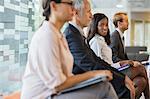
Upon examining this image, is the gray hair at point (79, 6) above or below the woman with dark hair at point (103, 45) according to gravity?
above

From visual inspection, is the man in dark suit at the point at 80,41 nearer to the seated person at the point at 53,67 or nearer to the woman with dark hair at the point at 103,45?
the seated person at the point at 53,67

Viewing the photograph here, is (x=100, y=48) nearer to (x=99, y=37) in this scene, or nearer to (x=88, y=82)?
(x=99, y=37)

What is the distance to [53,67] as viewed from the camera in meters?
1.56

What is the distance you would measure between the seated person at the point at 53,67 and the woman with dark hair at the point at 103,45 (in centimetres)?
129

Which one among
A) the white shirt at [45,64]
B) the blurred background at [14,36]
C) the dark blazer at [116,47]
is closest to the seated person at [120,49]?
the dark blazer at [116,47]

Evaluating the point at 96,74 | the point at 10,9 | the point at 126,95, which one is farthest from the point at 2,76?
the point at 96,74

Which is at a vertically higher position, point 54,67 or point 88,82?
point 54,67

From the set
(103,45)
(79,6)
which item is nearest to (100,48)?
(103,45)

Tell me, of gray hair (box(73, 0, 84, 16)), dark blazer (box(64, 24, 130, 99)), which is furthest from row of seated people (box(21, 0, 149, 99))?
gray hair (box(73, 0, 84, 16))

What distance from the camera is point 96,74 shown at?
1737mm

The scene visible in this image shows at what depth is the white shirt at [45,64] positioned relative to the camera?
61.5 inches

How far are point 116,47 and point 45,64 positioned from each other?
2.08m

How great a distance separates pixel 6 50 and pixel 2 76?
0.82ft

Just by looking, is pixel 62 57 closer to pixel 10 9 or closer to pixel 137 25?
pixel 10 9
